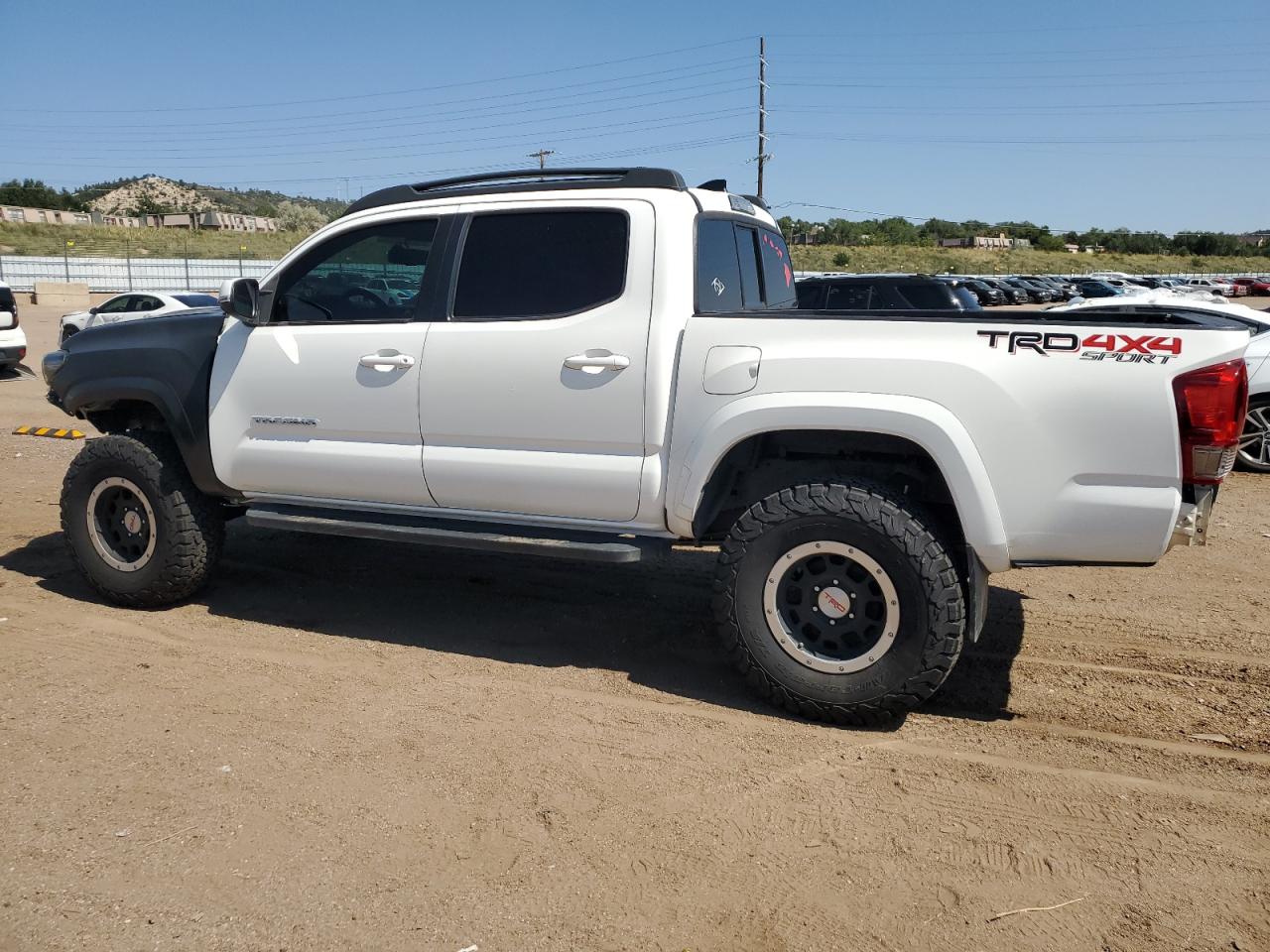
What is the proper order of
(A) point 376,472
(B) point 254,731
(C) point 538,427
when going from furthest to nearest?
(A) point 376,472 < (C) point 538,427 < (B) point 254,731

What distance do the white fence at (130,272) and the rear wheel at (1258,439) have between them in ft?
140

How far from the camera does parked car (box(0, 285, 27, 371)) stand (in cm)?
1675

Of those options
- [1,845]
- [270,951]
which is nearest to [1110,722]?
[270,951]

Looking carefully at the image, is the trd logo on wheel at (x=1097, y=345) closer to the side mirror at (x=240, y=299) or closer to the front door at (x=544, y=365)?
the front door at (x=544, y=365)

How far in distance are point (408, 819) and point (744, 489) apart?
79.0 inches

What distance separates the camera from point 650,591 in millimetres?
6195

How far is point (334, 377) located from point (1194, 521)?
3.73 metres

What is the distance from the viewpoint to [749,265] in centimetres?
548

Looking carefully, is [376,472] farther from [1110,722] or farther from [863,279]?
[863,279]

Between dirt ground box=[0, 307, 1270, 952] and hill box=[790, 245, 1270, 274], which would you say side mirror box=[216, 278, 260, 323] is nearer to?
dirt ground box=[0, 307, 1270, 952]

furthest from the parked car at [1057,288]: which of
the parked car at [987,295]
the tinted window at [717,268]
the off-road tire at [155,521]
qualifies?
the off-road tire at [155,521]

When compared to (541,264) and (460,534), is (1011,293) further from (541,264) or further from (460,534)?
(460,534)

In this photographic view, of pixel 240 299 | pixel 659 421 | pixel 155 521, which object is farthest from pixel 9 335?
pixel 659 421

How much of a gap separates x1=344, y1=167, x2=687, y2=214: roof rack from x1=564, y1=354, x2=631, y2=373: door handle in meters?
0.83
